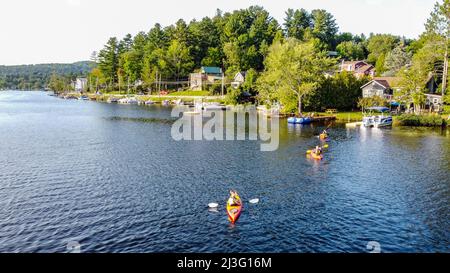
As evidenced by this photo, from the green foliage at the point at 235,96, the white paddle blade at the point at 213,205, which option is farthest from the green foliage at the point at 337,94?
the white paddle blade at the point at 213,205

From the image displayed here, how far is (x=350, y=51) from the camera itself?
191375 mm

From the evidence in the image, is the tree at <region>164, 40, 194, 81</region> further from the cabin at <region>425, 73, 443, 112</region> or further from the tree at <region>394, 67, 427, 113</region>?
the tree at <region>394, 67, 427, 113</region>

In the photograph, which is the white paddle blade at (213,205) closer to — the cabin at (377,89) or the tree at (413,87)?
the tree at (413,87)

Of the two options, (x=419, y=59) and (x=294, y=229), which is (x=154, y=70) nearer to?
(x=419, y=59)

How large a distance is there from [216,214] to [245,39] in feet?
528

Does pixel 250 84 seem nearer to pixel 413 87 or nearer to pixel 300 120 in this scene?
pixel 300 120

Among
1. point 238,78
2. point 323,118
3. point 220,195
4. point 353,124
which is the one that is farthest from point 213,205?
point 238,78

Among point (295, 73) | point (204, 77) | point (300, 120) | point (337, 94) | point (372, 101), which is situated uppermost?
point (204, 77)

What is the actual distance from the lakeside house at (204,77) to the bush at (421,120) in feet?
335

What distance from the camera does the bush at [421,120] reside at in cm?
8175

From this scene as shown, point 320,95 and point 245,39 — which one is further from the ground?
point 245,39

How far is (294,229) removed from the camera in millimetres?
28453

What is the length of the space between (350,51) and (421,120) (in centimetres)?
11766
